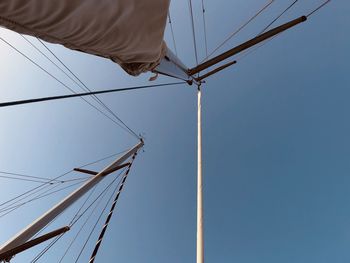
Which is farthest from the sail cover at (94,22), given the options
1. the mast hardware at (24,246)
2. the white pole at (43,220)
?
the white pole at (43,220)

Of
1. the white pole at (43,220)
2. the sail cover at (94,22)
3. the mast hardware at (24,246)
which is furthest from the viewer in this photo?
the white pole at (43,220)

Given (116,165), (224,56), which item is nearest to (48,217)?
(116,165)

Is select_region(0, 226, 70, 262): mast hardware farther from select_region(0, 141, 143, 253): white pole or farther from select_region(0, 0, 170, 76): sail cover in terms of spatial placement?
select_region(0, 0, 170, 76): sail cover

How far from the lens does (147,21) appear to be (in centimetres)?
275

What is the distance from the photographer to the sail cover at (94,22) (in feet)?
6.46

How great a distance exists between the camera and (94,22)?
2.32 m

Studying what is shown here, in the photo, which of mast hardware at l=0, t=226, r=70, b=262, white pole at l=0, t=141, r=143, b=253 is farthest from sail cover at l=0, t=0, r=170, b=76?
white pole at l=0, t=141, r=143, b=253

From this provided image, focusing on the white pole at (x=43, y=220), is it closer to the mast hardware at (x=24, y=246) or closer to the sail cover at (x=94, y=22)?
the mast hardware at (x=24, y=246)

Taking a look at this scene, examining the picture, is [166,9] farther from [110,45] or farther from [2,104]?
[2,104]

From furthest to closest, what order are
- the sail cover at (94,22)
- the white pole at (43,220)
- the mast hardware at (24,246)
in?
the white pole at (43,220) → the mast hardware at (24,246) → the sail cover at (94,22)

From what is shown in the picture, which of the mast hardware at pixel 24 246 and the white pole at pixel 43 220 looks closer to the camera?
the mast hardware at pixel 24 246

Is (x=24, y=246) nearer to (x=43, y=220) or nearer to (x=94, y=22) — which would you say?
(x=43, y=220)

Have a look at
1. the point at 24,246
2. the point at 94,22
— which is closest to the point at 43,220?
the point at 24,246

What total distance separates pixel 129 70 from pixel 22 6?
2171mm
